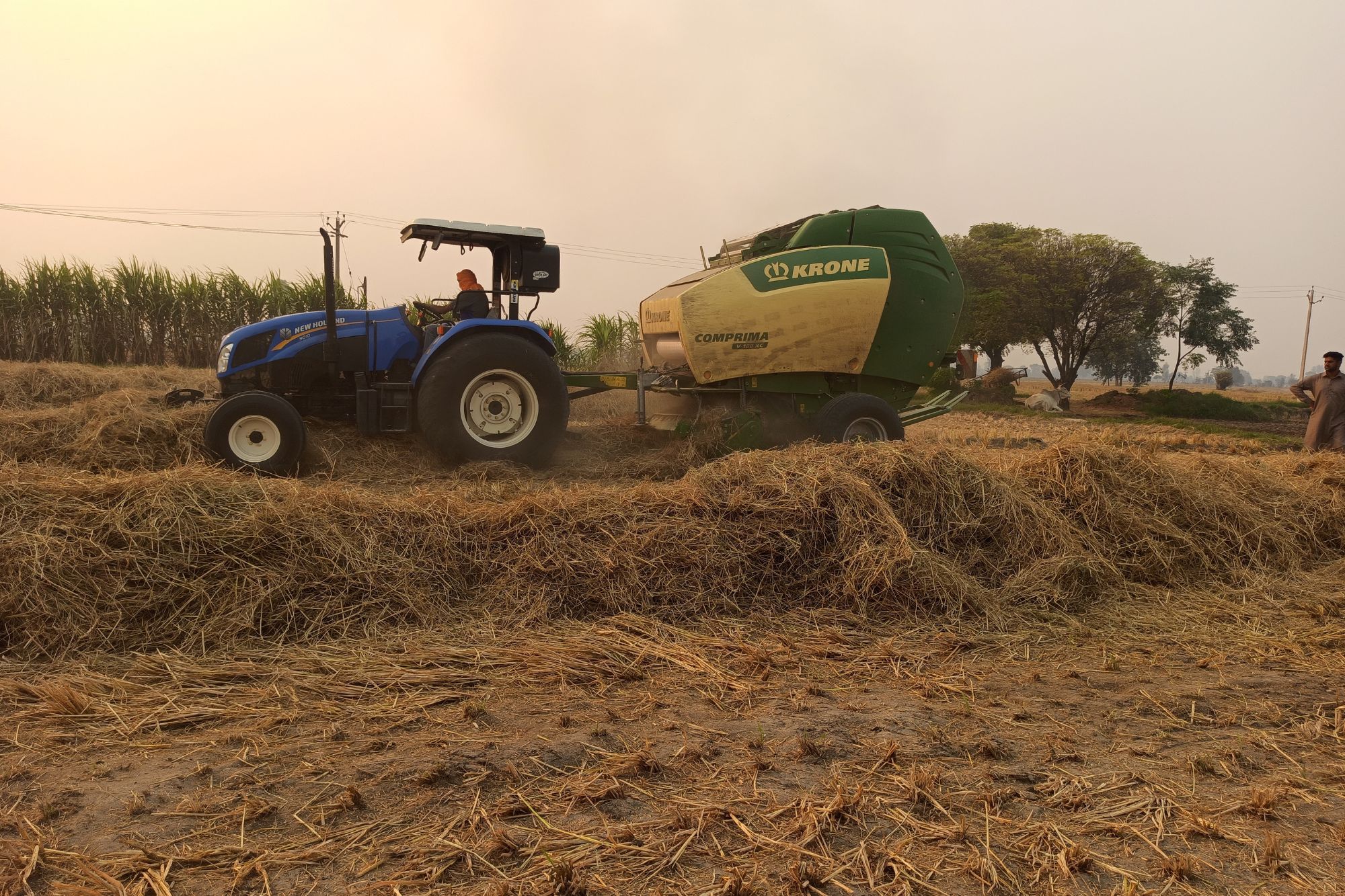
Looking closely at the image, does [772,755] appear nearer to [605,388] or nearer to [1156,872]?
[1156,872]

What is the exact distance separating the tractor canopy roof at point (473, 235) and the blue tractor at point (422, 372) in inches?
0.5

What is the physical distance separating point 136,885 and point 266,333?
5293 millimetres

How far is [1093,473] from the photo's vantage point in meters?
5.33

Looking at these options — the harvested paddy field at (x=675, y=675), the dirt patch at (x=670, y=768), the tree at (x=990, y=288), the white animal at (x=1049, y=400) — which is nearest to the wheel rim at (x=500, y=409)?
the harvested paddy field at (x=675, y=675)

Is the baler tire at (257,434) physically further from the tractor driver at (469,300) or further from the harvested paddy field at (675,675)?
the tractor driver at (469,300)

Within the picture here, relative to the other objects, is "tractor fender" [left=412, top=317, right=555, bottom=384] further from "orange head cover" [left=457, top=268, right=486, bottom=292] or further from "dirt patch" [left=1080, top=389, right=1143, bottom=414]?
"dirt patch" [left=1080, top=389, right=1143, bottom=414]

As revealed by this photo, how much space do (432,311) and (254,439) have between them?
1.78 meters

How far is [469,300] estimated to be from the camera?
21.9 feet

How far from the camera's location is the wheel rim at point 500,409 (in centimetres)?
647

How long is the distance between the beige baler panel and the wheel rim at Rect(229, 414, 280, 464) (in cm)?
318

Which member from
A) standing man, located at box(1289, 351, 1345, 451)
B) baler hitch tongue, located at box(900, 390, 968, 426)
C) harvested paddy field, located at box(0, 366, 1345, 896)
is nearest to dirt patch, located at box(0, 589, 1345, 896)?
harvested paddy field, located at box(0, 366, 1345, 896)

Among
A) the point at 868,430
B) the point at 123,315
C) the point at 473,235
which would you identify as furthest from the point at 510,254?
the point at 123,315

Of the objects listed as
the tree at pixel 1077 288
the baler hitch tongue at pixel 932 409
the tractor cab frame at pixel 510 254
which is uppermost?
the tree at pixel 1077 288

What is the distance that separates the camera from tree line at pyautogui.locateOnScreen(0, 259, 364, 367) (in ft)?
52.3
